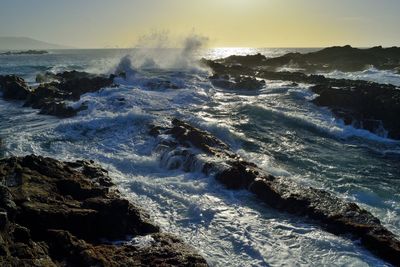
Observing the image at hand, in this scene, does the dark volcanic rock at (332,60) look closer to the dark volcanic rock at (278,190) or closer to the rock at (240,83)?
the rock at (240,83)

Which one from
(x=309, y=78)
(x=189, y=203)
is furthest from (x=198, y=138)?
(x=309, y=78)

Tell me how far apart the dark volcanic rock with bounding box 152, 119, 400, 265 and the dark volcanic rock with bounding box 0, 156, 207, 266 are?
3.26 metres

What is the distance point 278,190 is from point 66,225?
5409 mm

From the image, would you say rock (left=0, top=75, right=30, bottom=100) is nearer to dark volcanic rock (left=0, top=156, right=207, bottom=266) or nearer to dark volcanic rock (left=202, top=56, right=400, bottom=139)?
dark volcanic rock (left=202, top=56, right=400, bottom=139)

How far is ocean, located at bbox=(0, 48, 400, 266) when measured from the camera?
814 cm

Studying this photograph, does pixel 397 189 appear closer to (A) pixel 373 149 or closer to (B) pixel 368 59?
(A) pixel 373 149

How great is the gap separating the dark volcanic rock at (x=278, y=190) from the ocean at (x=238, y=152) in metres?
0.27

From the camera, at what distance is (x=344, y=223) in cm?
869

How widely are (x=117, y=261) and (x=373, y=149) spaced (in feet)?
45.2

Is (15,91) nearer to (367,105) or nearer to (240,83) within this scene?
(240,83)

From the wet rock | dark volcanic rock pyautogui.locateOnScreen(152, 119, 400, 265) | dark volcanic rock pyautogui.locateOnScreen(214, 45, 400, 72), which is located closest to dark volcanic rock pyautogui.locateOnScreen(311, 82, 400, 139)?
dark volcanic rock pyautogui.locateOnScreen(152, 119, 400, 265)

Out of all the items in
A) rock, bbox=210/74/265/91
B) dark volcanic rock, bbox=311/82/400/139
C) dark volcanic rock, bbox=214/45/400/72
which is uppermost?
dark volcanic rock, bbox=214/45/400/72

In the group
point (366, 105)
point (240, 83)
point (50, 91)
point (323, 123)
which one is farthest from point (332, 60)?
point (50, 91)

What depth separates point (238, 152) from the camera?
→ 15242mm
